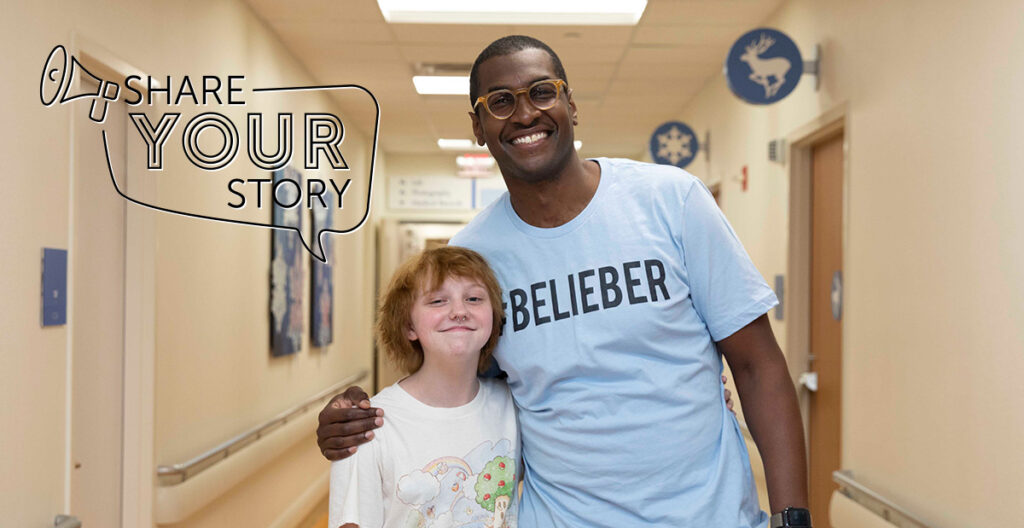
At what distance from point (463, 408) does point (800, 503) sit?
61 centimetres

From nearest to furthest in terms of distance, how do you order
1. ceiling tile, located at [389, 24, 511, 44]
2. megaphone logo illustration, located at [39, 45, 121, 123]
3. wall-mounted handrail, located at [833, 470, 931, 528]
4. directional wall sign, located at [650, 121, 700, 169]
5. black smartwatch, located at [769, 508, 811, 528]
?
black smartwatch, located at [769, 508, 811, 528], megaphone logo illustration, located at [39, 45, 121, 123], wall-mounted handrail, located at [833, 470, 931, 528], ceiling tile, located at [389, 24, 511, 44], directional wall sign, located at [650, 121, 700, 169]

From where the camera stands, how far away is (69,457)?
2680 mm

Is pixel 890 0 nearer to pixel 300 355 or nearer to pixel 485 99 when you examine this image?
pixel 485 99

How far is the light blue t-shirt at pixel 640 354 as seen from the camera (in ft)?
4.94

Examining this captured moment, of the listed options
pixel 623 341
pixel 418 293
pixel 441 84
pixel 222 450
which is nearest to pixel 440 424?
pixel 418 293

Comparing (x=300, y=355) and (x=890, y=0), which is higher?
(x=890, y=0)

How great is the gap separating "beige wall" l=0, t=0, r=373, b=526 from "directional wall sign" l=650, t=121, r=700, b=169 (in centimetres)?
257

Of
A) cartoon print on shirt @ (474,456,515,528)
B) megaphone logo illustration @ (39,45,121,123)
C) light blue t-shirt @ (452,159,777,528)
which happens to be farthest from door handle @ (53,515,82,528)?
light blue t-shirt @ (452,159,777,528)

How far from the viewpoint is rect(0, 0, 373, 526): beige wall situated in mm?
2369

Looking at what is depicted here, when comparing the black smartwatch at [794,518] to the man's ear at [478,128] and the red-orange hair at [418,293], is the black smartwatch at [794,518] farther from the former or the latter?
the man's ear at [478,128]

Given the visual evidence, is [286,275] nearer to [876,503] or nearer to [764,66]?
[764,66]

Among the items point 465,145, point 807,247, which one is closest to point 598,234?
point 807,247

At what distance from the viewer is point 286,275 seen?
568cm

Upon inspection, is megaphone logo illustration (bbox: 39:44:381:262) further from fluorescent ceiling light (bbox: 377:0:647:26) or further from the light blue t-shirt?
fluorescent ceiling light (bbox: 377:0:647:26)
